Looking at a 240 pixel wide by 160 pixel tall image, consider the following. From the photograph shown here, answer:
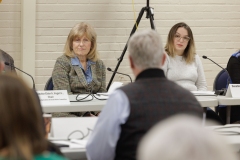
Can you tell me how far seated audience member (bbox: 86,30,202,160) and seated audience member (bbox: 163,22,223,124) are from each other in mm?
2562

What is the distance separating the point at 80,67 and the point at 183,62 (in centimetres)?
108

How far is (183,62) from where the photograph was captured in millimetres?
5047

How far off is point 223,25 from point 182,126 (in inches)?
214

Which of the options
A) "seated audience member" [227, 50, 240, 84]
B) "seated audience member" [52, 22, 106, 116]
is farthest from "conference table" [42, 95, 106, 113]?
"seated audience member" [227, 50, 240, 84]

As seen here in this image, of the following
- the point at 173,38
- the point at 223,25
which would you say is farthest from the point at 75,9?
the point at 223,25

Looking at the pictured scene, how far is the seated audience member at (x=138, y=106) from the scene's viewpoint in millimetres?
2229

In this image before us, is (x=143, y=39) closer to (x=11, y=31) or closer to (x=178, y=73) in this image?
(x=178, y=73)

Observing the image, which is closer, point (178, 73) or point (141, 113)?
point (141, 113)

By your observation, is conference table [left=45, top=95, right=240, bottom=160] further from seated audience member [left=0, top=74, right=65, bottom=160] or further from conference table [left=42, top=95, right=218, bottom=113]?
seated audience member [left=0, top=74, right=65, bottom=160]

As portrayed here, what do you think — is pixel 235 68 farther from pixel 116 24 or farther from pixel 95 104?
pixel 95 104

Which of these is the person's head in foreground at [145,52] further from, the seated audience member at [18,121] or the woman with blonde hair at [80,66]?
the woman with blonde hair at [80,66]

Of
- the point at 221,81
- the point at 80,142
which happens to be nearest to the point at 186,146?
the point at 80,142

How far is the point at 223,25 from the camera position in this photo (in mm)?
6270

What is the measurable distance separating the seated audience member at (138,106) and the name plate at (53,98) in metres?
1.52
